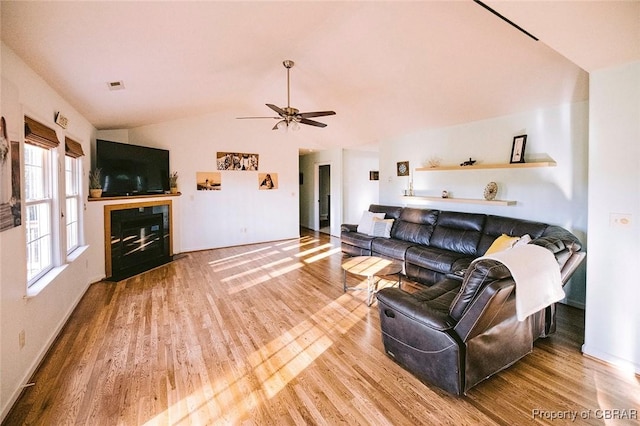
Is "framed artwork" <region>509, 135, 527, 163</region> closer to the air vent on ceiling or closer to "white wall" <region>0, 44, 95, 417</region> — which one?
the air vent on ceiling

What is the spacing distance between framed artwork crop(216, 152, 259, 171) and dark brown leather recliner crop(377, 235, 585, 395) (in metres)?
5.29

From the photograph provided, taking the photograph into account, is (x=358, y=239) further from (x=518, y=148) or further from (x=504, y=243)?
(x=518, y=148)

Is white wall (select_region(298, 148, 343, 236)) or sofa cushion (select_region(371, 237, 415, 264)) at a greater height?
white wall (select_region(298, 148, 343, 236))

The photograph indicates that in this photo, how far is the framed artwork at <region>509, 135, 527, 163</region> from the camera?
384 cm

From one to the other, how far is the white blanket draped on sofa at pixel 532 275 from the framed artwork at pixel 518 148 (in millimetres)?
2193

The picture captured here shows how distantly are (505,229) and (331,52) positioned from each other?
3136 millimetres

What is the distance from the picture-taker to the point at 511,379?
7.05ft

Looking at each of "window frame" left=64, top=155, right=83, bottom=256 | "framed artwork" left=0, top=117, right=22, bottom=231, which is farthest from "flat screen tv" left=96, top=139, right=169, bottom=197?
"framed artwork" left=0, top=117, right=22, bottom=231

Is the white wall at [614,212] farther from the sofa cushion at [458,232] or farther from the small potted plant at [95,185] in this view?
the small potted plant at [95,185]

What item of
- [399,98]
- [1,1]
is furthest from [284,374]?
[399,98]

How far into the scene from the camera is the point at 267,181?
7.24 metres

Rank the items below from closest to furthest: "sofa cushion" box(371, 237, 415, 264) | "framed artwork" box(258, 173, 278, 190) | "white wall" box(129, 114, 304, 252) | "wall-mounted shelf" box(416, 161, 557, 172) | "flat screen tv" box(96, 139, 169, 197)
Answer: "wall-mounted shelf" box(416, 161, 557, 172), "sofa cushion" box(371, 237, 415, 264), "flat screen tv" box(96, 139, 169, 197), "white wall" box(129, 114, 304, 252), "framed artwork" box(258, 173, 278, 190)

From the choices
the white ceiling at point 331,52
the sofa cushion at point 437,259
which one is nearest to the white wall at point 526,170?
the white ceiling at point 331,52

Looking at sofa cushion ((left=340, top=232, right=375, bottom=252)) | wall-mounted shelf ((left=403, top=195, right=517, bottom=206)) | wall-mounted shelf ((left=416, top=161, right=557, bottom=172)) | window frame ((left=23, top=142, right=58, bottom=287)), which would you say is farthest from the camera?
sofa cushion ((left=340, top=232, right=375, bottom=252))
